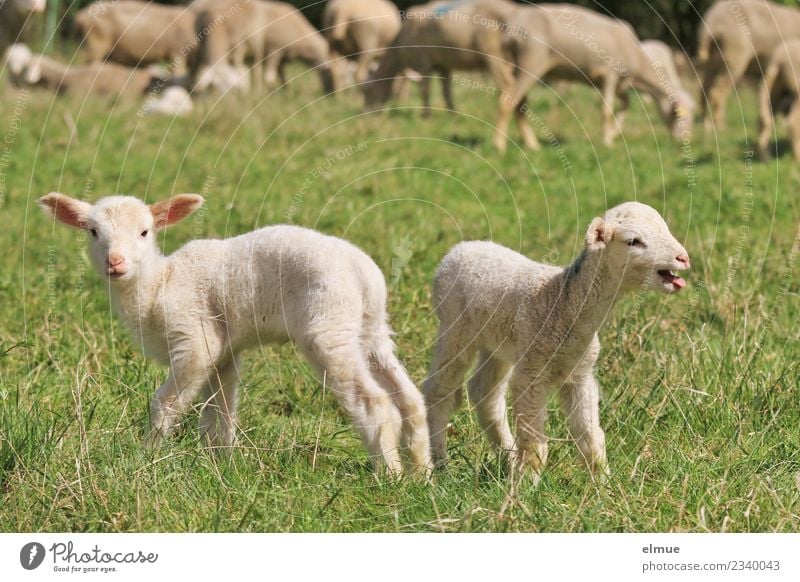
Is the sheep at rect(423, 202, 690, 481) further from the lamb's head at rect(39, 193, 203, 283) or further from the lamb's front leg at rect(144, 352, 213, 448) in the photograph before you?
the lamb's head at rect(39, 193, 203, 283)

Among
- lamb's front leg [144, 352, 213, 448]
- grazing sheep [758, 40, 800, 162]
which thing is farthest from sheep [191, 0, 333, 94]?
lamb's front leg [144, 352, 213, 448]

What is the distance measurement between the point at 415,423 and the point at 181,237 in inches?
165

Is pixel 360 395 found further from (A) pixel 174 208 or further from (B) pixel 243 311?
(A) pixel 174 208

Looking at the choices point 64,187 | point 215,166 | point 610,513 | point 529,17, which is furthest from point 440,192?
point 610,513

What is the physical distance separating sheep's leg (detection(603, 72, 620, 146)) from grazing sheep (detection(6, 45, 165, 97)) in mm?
6396

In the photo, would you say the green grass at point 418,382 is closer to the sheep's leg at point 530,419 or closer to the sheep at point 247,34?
the sheep's leg at point 530,419

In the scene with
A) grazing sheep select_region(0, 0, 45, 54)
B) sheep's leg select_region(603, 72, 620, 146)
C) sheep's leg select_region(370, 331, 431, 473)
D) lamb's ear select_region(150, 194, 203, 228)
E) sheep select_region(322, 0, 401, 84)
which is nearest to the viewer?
sheep's leg select_region(370, 331, 431, 473)

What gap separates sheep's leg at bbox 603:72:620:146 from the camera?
13570mm

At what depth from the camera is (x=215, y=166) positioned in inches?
418

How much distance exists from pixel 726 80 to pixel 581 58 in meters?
1.83

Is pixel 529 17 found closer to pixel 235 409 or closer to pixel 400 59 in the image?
pixel 400 59

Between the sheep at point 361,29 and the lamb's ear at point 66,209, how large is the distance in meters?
13.3
